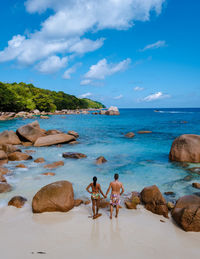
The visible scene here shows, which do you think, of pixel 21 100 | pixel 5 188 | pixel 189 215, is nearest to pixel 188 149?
pixel 189 215

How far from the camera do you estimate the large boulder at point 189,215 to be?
5766 millimetres

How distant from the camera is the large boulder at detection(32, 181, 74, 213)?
6852 mm

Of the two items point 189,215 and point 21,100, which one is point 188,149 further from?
point 21,100

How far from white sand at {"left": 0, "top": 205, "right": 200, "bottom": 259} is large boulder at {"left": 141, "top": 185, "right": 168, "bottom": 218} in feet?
0.73

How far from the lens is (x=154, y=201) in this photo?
7.21 metres

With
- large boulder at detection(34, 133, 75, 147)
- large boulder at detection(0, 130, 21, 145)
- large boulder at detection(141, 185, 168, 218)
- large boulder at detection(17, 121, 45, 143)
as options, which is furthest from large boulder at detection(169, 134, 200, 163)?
large boulder at detection(0, 130, 21, 145)

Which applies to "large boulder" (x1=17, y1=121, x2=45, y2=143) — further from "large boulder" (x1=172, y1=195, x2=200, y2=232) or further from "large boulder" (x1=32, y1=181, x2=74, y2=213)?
"large boulder" (x1=172, y1=195, x2=200, y2=232)

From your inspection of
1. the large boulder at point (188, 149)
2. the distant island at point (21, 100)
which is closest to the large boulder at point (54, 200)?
the large boulder at point (188, 149)

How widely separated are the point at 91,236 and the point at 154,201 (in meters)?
2.83

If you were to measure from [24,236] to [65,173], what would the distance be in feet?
19.4

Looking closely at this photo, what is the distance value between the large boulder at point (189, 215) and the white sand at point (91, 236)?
0.19 metres

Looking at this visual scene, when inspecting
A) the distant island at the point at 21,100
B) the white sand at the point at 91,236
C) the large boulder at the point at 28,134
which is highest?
the distant island at the point at 21,100

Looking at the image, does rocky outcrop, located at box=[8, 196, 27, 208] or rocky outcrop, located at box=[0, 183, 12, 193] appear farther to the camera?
rocky outcrop, located at box=[0, 183, 12, 193]

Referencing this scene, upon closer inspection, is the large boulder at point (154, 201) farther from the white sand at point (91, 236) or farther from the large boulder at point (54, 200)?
the large boulder at point (54, 200)
